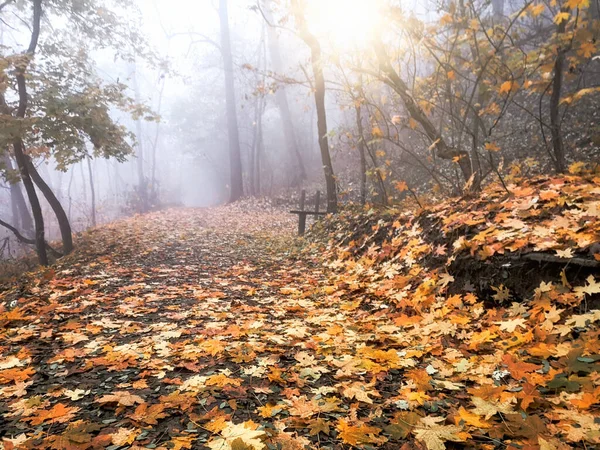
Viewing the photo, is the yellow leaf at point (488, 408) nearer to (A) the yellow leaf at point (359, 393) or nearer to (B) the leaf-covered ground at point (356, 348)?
(B) the leaf-covered ground at point (356, 348)

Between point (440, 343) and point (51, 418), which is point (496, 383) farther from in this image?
point (51, 418)

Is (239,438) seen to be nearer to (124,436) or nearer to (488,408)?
(124,436)

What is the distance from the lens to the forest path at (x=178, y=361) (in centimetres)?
205

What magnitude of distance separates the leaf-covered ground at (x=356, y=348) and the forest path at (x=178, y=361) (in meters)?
0.02

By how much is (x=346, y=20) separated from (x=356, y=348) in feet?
19.2

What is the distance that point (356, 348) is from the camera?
10.1 ft

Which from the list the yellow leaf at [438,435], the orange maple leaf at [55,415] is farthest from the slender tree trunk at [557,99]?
the orange maple leaf at [55,415]

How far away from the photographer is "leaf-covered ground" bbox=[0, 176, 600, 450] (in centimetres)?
195

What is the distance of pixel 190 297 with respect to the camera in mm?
4973

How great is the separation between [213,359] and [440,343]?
70.0 inches

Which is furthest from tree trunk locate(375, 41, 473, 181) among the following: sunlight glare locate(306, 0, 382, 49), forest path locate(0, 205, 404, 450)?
forest path locate(0, 205, 404, 450)

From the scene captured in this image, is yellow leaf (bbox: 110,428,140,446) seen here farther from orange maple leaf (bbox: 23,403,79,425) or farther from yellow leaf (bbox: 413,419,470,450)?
yellow leaf (bbox: 413,419,470,450)

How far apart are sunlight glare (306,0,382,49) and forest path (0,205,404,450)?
4180mm

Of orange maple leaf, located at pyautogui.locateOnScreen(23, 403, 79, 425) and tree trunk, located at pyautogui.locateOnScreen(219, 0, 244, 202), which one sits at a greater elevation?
tree trunk, located at pyautogui.locateOnScreen(219, 0, 244, 202)
